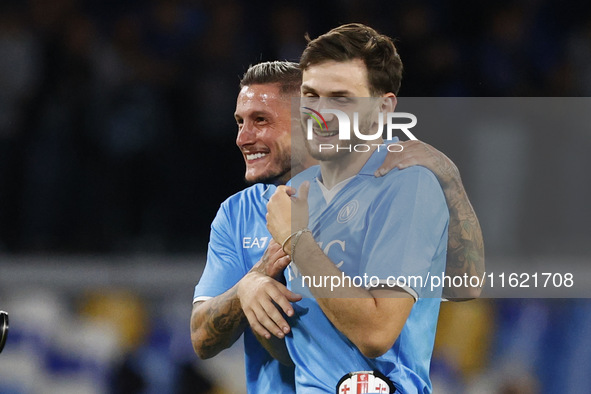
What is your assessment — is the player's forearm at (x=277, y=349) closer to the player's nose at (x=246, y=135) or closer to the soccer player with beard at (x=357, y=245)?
the soccer player with beard at (x=357, y=245)

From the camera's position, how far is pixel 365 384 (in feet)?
8.32

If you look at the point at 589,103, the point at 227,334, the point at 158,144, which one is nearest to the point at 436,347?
the point at 227,334

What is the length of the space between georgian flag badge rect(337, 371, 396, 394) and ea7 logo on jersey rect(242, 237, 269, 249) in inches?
19.5

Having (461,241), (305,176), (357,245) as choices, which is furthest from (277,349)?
(461,241)

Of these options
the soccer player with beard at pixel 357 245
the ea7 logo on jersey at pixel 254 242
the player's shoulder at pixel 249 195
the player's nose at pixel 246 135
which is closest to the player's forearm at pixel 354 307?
the soccer player with beard at pixel 357 245

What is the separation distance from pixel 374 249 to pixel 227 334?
60 cm

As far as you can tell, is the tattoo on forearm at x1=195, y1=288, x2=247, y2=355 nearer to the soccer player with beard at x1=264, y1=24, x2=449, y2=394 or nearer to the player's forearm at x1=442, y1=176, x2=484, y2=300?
the soccer player with beard at x1=264, y1=24, x2=449, y2=394

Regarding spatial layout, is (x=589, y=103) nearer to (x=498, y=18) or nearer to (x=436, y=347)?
(x=498, y=18)

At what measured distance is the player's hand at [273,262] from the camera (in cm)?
262

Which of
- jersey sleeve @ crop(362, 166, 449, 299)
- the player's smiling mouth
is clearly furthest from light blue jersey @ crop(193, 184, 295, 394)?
jersey sleeve @ crop(362, 166, 449, 299)

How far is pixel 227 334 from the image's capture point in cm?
276

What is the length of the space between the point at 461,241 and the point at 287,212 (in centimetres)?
55

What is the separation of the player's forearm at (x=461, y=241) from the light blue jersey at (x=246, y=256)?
22.6 inches

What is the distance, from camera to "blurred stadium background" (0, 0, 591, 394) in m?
2.81
